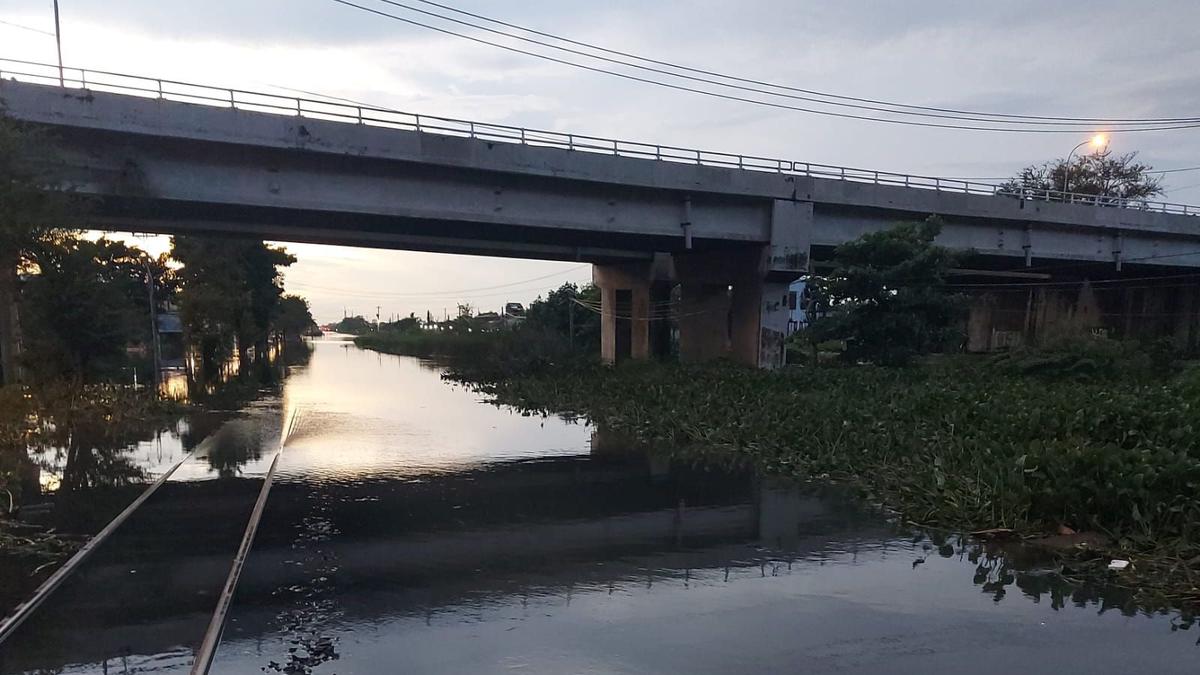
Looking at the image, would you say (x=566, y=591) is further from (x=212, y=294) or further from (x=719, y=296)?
(x=212, y=294)

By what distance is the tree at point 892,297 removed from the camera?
74.7 feet

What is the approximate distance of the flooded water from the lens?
544 cm

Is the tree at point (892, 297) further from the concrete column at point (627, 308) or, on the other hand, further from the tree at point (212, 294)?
the tree at point (212, 294)

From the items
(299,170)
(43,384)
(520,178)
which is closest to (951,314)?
(520,178)

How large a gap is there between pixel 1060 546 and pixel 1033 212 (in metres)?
25.9

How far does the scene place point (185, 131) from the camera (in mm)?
18391

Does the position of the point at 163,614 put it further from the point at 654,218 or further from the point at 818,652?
the point at 654,218

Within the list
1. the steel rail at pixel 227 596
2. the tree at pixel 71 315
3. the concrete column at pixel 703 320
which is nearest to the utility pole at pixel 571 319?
the concrete column at pixel 703 320

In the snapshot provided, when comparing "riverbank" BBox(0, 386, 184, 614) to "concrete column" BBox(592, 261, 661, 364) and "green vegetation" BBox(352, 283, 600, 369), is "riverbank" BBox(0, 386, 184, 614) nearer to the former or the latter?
"green vegetation" BBox(352, 283, 600, 369)

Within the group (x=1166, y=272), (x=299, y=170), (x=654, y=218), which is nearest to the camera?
(x=299, y=170)

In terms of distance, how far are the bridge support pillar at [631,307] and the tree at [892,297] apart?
30.0 ft

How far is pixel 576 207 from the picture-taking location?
23.8 meters

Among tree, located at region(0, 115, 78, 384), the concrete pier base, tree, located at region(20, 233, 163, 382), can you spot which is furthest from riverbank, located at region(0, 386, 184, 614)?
the concrete pier base

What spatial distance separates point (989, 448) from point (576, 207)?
15.9 meters
